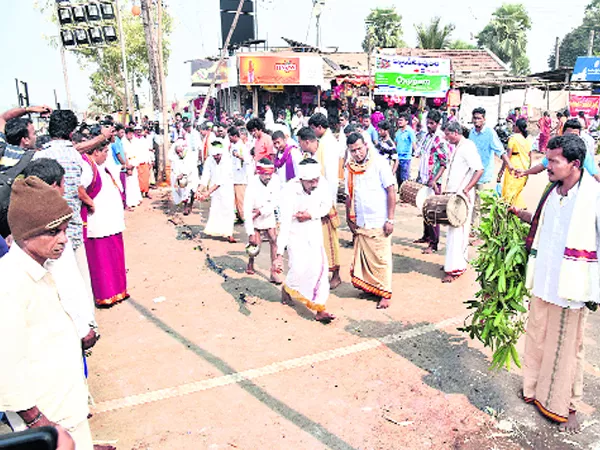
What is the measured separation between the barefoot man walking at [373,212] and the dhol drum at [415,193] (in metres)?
1.20

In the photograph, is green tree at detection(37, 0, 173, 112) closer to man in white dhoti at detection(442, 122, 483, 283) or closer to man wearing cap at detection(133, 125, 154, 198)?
man wearing cap at detection(133, 125, 154, 198)

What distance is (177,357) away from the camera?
15.1 feet

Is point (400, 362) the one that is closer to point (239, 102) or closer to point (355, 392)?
point (355, 392)

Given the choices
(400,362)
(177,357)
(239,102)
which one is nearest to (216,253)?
(177,357)

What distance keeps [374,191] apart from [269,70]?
16.3 meters

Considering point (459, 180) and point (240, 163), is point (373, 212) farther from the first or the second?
point (240, 163)

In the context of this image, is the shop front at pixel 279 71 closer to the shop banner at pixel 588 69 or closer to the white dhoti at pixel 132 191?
the white dhoti at pixel 132 191

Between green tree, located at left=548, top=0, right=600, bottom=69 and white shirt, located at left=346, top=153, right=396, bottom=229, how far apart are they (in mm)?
62652

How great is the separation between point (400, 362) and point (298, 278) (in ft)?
4.59

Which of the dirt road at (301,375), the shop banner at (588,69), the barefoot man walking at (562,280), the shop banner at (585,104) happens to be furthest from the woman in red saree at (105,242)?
the shop banner at (588,69)

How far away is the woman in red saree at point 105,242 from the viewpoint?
5.59m

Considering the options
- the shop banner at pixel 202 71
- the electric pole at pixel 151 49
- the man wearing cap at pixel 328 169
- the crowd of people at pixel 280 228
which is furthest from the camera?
the shop banner at pixel 202 71

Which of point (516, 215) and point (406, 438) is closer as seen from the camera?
point (406, 438)

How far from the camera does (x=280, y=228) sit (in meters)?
5.28
